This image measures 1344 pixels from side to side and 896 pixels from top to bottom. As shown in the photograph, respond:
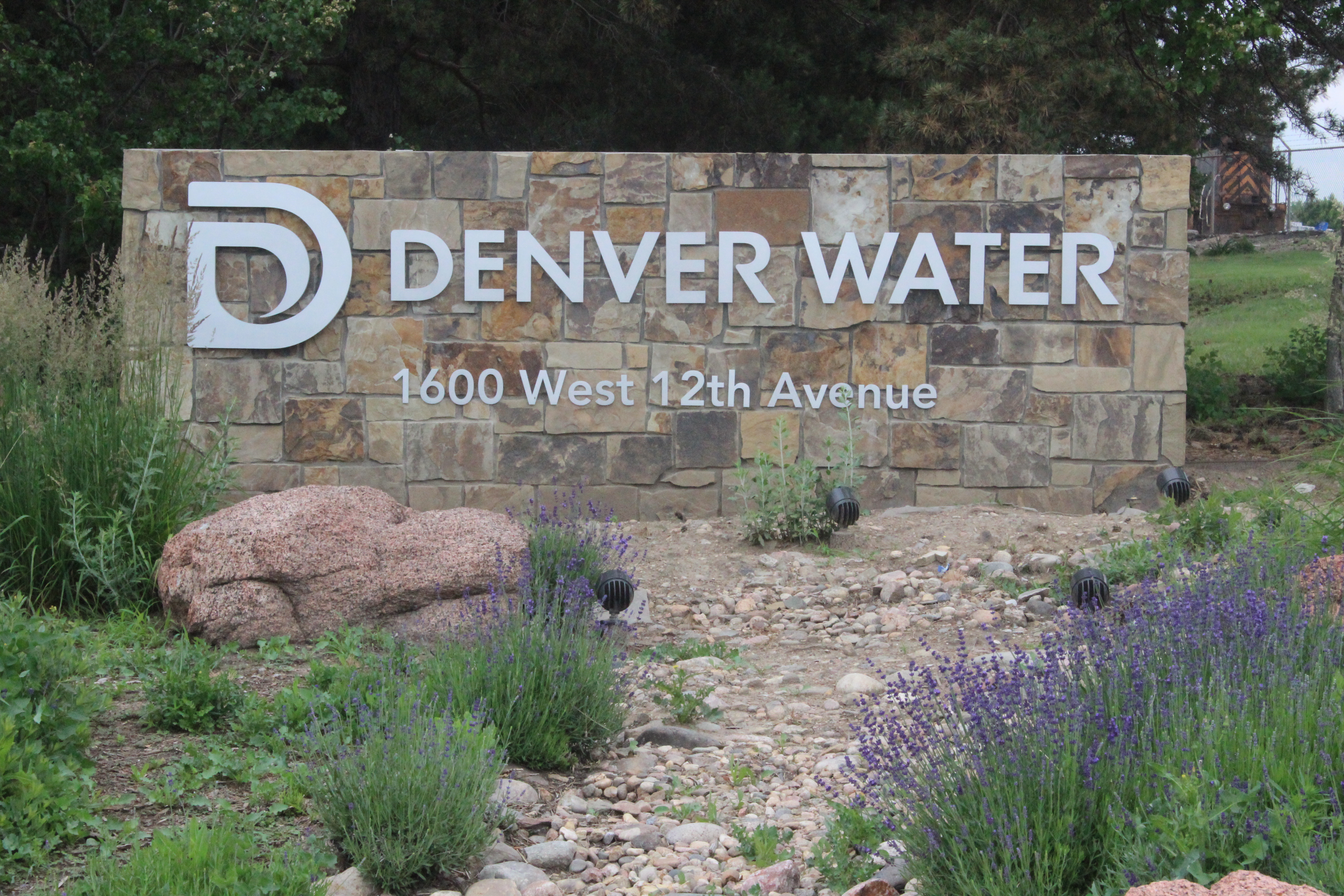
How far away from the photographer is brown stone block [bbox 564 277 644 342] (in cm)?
748

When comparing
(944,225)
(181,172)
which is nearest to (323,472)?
(181,172)

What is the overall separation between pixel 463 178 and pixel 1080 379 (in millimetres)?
3771

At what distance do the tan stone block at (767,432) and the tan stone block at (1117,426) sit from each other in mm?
1637

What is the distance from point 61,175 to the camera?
9781 mm

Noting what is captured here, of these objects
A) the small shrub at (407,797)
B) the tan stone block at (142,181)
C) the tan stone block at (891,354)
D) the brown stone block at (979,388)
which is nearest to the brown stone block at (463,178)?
the tan stone block at (142,181)

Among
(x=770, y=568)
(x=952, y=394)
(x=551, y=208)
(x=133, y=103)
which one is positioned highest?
(x=133, y=103)

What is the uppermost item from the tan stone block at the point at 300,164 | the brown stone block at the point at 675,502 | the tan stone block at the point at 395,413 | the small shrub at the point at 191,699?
the tan stone block at the point at 300,164

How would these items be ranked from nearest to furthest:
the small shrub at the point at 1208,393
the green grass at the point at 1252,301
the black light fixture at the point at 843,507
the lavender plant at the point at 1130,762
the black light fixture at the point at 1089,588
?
the lavender plant at the point at 1130,762 → the black light fixture at the point at 1089,588 → the black light fixture at the point at 843,507 → the small shrub at the point at 1208,393 → the green grass at the point at 1252,301

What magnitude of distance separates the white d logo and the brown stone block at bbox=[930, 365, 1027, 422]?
137 inches

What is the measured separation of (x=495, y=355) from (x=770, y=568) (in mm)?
2151

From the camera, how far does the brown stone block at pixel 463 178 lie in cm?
745

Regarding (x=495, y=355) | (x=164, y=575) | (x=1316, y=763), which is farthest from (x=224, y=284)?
(x=1316, y=763)

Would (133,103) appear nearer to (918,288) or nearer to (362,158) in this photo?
(362,158)

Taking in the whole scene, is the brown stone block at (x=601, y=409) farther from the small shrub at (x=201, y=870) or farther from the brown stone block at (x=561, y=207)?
the small shrub at (x=201, y=870)
